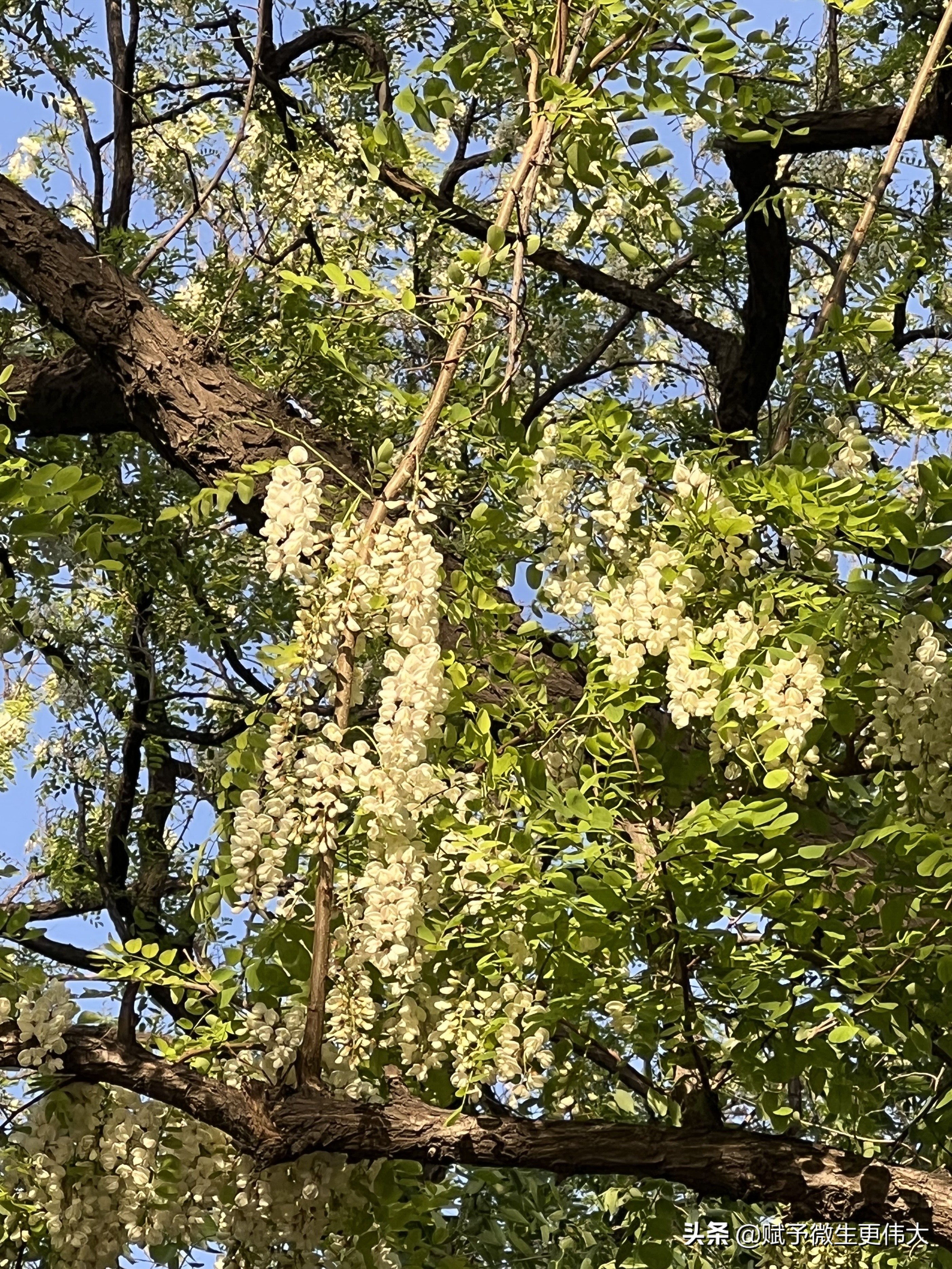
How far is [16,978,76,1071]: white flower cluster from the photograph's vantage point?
1.34 m

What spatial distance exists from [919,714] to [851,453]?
0.33 metres

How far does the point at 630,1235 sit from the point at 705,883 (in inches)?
35.0

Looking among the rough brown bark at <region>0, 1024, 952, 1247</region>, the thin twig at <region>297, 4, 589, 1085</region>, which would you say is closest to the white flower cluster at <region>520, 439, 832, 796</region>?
the thin twig at <region>297, 4, 589, 1085</region>

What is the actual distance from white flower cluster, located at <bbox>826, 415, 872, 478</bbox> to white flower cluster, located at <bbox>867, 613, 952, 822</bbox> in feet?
0.71

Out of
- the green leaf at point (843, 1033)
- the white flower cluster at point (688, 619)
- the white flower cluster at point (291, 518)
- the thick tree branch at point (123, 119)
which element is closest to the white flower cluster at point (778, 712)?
the white flower cluster at point (688, 619)

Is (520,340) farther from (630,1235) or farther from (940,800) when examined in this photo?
(630,1235)

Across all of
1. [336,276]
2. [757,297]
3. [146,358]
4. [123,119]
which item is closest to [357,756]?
[336,276]

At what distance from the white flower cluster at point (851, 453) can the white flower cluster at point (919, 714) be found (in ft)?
0.71

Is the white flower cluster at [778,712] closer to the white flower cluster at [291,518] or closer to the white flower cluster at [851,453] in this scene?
the white flower cluster at [851,453]

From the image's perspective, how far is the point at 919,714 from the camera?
139 cm

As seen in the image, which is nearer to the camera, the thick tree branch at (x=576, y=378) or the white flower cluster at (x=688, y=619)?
the white flower cluster at (x=688, y=619)

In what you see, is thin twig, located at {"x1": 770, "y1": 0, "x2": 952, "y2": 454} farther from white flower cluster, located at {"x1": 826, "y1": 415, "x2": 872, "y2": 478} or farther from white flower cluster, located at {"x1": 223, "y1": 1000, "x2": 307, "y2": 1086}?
white flower cluster, located at {"x1": 223, "y1": 1000, "x2": 307, "y2": 1086}

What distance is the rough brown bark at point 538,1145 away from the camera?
1.32 meters

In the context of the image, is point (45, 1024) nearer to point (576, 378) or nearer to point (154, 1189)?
point (154, 1189)
